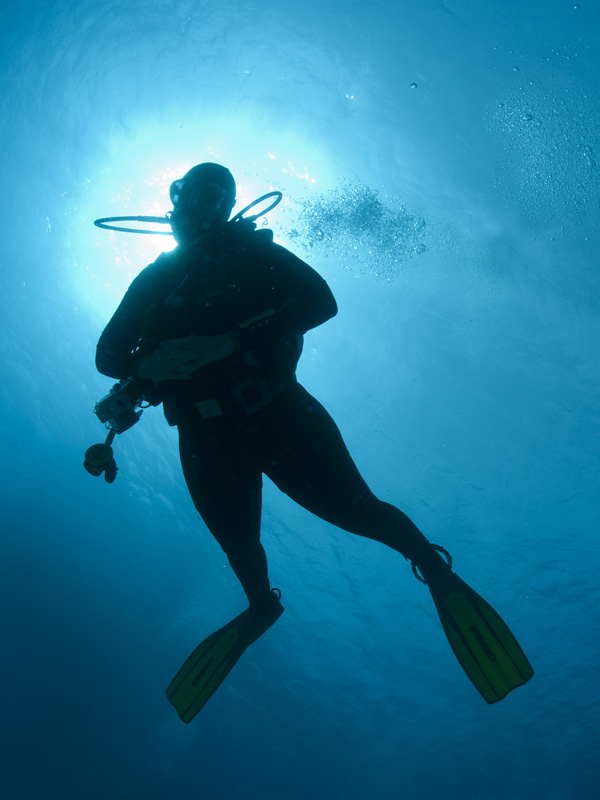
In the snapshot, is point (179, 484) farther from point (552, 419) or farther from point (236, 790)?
point (236, 790)

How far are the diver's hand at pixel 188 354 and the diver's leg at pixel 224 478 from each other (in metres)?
0.30

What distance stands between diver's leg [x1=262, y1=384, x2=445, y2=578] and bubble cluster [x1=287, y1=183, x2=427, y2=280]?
38.3 ft

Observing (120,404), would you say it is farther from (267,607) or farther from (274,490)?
(274,490)

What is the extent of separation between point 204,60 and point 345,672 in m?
30.3

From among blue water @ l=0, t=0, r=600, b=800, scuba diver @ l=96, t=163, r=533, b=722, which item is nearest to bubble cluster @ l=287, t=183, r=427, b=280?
blue water @ l=0, t=0, r=600, b=800

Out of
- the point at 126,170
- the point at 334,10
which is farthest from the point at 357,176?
the point at 126,170

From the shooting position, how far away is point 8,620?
31.3 m

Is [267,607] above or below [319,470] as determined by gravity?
below

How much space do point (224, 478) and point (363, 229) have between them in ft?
41.4

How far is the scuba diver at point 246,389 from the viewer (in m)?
2.49

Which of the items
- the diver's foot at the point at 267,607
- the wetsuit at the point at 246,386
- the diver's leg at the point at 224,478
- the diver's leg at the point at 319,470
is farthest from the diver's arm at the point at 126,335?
the diver's foot at the point at 267,607

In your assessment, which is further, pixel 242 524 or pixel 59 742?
pixel 59 742

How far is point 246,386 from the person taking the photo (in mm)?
2502

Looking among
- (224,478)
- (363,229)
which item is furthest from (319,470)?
(363,229)
